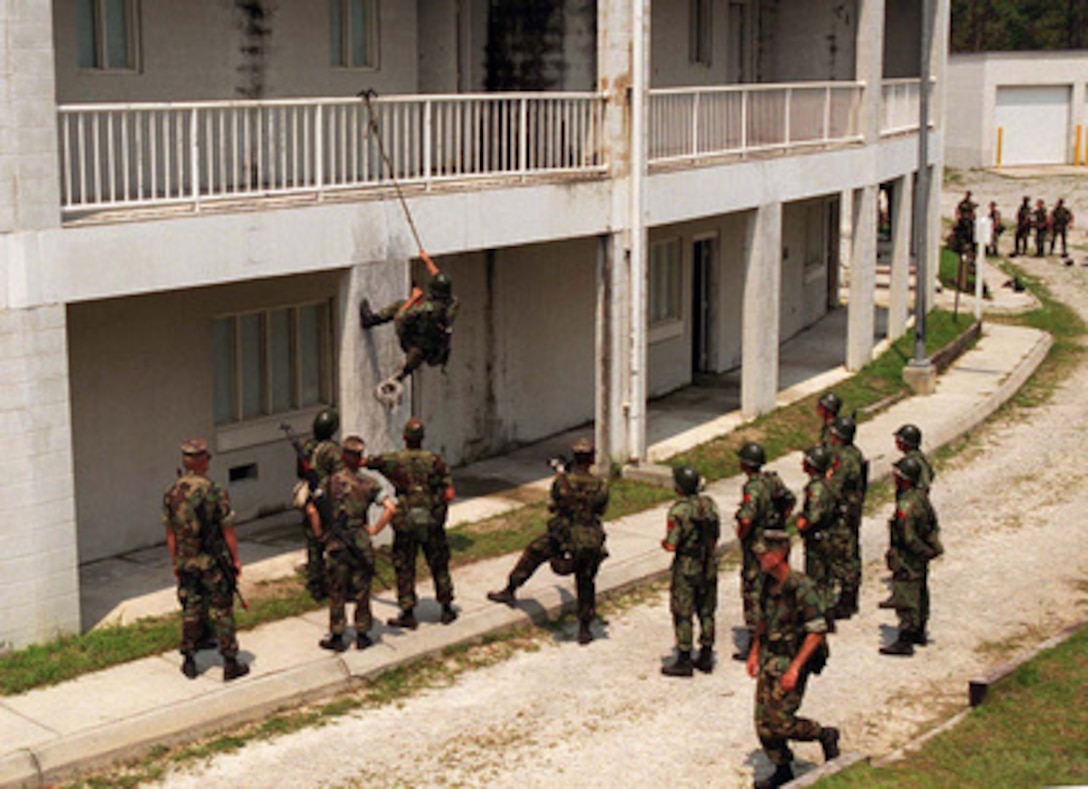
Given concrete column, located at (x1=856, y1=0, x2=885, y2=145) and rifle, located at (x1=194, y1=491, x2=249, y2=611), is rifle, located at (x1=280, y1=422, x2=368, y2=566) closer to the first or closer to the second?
rifle, located at (x1=194, y1=491, x2=249, y2=611)

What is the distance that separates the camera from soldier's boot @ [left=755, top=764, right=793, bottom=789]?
33.2 feet

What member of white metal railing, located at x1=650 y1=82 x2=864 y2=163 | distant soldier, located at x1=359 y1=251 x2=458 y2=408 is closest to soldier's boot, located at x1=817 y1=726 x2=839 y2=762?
distant soldier, located at x1=359 y1=251 x2=458 y2=408

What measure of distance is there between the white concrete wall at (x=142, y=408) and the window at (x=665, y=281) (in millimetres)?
7978

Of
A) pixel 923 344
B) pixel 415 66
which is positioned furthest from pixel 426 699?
pixel 923 344

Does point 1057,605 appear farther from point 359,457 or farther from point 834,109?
point 834,109

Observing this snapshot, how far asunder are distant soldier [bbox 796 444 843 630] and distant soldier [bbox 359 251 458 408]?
3.47 metres

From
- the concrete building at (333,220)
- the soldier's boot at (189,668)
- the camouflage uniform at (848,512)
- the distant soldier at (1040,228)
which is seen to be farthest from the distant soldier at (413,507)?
the distant soldier at (1040,228)

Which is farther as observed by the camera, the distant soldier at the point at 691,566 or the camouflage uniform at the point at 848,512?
the camouflage uniform at the point at 848,512

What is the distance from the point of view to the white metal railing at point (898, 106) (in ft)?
84.7

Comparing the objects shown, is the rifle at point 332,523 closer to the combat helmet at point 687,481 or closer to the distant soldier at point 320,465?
the distant soldier at point 320,465

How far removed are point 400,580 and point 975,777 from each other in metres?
4.55

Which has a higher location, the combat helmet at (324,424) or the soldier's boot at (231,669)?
the combat helmet at (324,424)

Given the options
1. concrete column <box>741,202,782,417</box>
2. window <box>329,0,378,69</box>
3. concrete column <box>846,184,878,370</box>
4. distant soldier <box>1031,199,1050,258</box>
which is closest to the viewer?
window <box>329,0,378,69</box>

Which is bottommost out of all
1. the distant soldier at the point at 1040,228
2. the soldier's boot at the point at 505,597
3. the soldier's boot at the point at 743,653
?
the soldier's boot at the point at 743,653
